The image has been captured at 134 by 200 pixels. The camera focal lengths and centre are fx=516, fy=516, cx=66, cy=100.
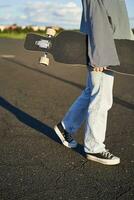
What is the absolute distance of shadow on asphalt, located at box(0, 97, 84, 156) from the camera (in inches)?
243

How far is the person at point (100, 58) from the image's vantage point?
4996mm

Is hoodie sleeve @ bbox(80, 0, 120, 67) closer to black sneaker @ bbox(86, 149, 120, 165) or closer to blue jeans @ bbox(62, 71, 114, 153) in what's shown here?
blue jeans @ bbox(62, 71, 114, 153)

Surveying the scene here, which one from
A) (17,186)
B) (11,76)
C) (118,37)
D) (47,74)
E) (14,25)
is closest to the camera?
(17,186)

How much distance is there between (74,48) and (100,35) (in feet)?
1.43

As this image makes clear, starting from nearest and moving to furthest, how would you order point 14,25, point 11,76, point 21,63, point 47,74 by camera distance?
1. point 11,76
2. point 47,74
3. point 21,63
4. point 14,25

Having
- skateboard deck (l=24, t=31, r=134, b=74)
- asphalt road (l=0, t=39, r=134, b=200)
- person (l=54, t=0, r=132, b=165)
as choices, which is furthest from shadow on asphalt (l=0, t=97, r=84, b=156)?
skateboard deck (l=24, t=31, r=134, b=74)

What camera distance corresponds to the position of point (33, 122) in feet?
23.5

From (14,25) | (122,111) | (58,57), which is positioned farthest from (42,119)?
(14,25)

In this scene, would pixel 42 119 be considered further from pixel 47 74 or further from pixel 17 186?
pixel 47 74

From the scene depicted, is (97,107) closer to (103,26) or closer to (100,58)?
(100,58)

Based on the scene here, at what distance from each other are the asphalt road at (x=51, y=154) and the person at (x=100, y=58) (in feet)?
0.70

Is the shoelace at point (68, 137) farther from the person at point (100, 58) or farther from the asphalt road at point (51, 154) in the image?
the person at point (100, 58)

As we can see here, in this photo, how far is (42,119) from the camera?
7340 mm

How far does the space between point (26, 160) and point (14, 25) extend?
181 ft
